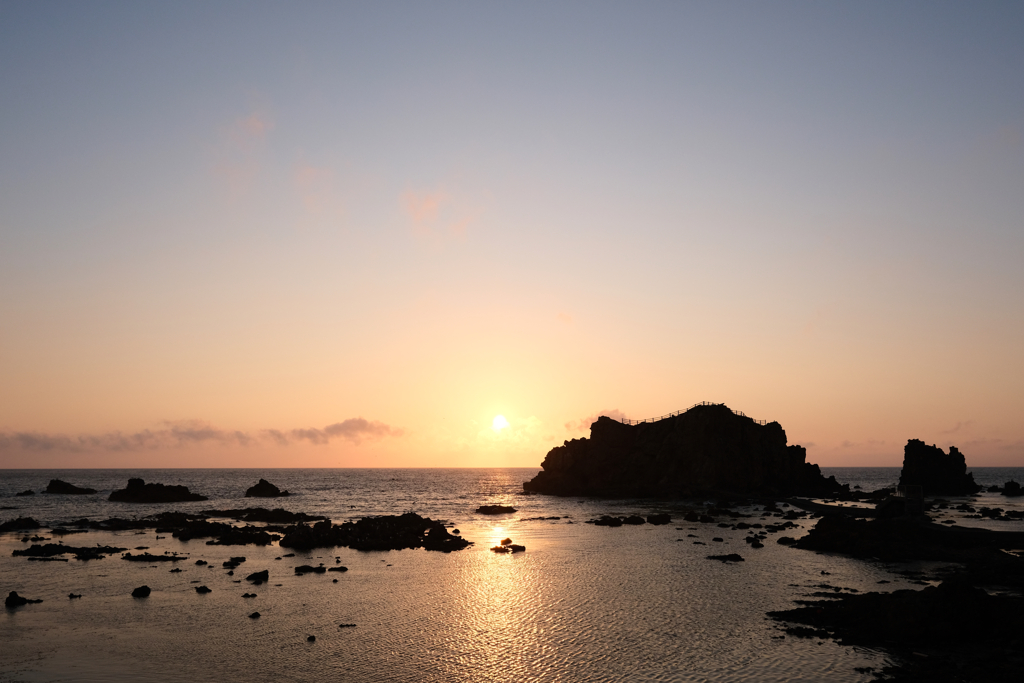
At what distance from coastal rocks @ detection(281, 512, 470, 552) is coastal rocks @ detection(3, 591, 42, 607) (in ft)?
93.1

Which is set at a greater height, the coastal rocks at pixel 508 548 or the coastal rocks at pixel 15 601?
the coastal rocks at pixel 15 601

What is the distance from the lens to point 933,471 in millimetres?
171375

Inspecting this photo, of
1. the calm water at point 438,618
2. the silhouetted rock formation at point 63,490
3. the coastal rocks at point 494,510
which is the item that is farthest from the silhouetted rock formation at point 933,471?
the silhouetted rock formation at point 63,490

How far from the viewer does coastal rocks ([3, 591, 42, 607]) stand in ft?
136

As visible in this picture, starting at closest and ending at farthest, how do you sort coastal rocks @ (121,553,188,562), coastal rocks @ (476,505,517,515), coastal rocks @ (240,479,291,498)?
1. coastal rocks @ (121,553,188,562)
2. coastal rocks @ (476,505,517,515)
3. coastal rocks @ (240,479,291,498)

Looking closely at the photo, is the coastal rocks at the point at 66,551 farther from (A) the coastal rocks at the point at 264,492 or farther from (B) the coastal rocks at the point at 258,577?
(A) the coastal rocks at the point at 264,492

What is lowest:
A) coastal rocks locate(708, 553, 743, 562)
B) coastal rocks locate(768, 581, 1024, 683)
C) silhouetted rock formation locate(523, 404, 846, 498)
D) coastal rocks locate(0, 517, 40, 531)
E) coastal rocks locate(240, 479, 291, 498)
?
coastal rocks locate(240, 479, 291, 498)

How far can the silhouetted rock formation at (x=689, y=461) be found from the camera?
15112 cm

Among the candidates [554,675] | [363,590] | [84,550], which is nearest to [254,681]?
[554,675]

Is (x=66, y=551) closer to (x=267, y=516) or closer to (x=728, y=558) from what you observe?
(x=267, y=516)

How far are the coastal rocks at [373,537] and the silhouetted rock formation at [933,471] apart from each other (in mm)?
146831

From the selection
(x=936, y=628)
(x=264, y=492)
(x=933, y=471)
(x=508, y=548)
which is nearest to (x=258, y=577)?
(x=508, y=548)

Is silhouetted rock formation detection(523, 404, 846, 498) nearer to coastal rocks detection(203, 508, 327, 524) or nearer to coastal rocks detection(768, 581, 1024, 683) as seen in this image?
coastal rocks detection(203, 508, 327, 524)

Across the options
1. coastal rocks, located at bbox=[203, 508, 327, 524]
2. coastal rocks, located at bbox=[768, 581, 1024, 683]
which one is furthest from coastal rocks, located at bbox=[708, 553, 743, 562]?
coastal rocks, located at bbox=[203, 508, 327, 524]
